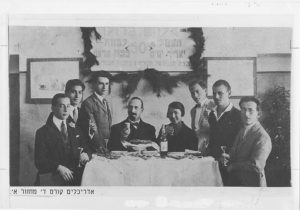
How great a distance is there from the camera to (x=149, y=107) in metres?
0.80

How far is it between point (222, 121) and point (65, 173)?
30cm

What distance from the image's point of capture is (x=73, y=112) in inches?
31.6

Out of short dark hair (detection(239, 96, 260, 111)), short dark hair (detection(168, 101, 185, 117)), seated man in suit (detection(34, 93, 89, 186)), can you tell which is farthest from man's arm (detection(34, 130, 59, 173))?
short dark hair (detection(239, 96, 260, 111))

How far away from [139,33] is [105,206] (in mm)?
317

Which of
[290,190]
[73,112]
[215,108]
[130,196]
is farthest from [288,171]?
[73,112]

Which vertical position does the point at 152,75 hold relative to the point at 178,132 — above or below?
above

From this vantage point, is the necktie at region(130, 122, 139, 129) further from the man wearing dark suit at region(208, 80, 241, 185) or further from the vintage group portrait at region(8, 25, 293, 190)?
the man wearing dark suit at region(208, 80, 241, 185)

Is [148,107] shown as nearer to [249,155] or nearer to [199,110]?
[199,110]

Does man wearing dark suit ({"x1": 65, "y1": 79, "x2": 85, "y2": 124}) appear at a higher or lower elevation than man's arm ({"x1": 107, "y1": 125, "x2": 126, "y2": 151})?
higher

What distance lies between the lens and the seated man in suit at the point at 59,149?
80 centimetres

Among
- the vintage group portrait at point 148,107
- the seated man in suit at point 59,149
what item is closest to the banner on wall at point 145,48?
the vintage group portrait at point 148,107

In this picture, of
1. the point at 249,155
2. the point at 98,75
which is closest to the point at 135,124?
the point at 98,75

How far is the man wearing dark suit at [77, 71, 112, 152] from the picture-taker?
80 cm

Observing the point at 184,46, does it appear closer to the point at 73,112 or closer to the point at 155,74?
the point at 155,74
